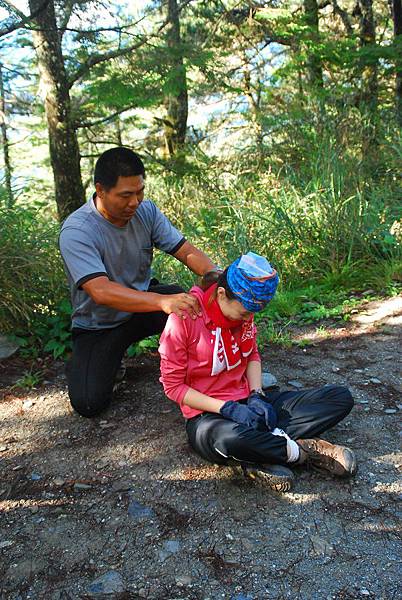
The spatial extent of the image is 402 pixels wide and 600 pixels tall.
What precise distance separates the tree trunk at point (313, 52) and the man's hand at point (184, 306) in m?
6.97

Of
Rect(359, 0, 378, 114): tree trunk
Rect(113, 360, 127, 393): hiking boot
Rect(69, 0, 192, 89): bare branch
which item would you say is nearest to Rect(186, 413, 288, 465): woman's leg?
Rect(113, 360, 127, 393): hiking boot

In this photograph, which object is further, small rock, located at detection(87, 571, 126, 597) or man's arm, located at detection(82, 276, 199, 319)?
man's arm, located at detection(82, 276, 199, 319)

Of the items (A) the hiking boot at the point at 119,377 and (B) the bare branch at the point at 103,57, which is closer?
(A) the hiking boot at the point at 119,377

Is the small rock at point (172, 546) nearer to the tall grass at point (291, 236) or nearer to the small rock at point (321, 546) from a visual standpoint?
the small rock at point (321, 546)

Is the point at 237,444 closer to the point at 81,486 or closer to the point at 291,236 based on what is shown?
the point at 81,486

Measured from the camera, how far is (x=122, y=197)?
9.04 ft

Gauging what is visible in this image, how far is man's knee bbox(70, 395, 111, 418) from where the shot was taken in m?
2.86

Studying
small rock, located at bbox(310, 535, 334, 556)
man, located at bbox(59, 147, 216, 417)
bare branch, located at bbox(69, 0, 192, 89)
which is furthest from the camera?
bare branch, located at bbox(69, 0, 192, 89)

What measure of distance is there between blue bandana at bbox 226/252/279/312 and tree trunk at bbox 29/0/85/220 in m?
4.33

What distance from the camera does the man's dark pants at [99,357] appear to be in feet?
9.46

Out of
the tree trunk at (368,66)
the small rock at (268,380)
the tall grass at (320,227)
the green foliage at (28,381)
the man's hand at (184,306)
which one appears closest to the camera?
the man's hand at (184,306)

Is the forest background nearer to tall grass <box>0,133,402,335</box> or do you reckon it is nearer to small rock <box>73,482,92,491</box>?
tall grass <box>0,133,402,335</box>

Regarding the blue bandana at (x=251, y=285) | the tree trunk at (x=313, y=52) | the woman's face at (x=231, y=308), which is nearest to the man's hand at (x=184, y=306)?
the woman's face at (x=231, y=308)

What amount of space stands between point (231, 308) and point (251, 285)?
180mm
